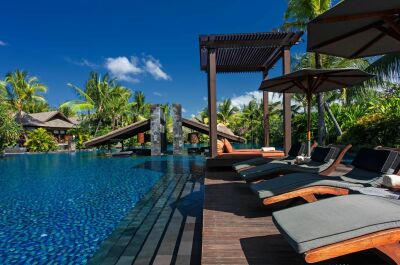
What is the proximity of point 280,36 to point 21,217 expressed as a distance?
8.45 m

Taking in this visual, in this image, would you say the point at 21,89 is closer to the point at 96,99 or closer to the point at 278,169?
the point at 96,99

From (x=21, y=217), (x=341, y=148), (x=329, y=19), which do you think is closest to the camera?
(x=329, y=19)

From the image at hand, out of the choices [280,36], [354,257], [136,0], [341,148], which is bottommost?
[354,257]

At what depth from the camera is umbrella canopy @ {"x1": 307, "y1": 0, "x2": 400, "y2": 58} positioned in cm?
308

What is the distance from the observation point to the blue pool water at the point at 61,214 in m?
4.32

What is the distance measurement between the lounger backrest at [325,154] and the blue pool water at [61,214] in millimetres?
4208

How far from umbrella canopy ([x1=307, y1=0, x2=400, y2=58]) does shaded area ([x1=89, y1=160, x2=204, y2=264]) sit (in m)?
3.22

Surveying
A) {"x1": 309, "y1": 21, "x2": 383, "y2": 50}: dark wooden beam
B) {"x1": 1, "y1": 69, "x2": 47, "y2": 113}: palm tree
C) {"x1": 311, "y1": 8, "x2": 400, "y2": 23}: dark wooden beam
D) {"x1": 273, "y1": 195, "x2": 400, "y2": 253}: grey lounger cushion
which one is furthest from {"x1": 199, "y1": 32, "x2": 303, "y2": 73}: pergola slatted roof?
{"x1": 1, "y1": 69, "x2": 47, "y2": 113}: palm tree

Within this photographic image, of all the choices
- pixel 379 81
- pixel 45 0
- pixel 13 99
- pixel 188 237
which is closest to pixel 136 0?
pixel 45 0

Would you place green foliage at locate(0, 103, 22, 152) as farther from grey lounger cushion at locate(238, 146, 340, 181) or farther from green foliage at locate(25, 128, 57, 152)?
grey lounger cushion at locate(238, 146, 340, 181)

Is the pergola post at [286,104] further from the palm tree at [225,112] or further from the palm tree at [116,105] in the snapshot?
the palm tree at [225,112]

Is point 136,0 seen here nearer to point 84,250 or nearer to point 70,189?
point 70,189

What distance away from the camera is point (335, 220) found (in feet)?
7.30

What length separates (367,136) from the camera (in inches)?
637
